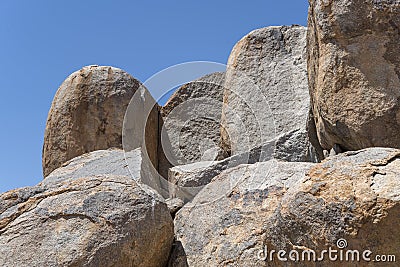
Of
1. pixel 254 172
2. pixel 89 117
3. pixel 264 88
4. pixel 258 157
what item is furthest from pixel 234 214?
pixel 89 117

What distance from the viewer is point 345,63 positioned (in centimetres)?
442

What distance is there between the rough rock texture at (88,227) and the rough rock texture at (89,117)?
2880 mm

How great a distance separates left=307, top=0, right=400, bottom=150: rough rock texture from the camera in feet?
14.2

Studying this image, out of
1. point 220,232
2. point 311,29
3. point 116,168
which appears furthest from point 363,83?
point 116,168

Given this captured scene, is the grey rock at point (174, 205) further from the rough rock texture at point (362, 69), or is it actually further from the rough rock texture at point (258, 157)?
the rough rock texture at point (362, 69)

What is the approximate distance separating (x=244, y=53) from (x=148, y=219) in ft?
11.0

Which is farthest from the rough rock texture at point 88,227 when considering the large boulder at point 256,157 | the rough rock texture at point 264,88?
the rough rock texture at point 264,88

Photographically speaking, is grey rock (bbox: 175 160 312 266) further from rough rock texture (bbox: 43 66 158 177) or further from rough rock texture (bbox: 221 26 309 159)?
rough rock texture (bbox: 43 66 158 177)

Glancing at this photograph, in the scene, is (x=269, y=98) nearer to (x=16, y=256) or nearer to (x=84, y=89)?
(x=84, y=89)

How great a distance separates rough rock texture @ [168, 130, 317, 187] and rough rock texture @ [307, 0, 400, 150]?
2.90ft

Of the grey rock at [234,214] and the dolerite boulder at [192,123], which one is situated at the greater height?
the dolerite boulder at [192,123]

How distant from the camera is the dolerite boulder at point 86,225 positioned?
369 cm

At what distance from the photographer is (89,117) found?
713 centimetres

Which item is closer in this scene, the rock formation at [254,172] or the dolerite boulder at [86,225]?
the rock formation at [254,172]
